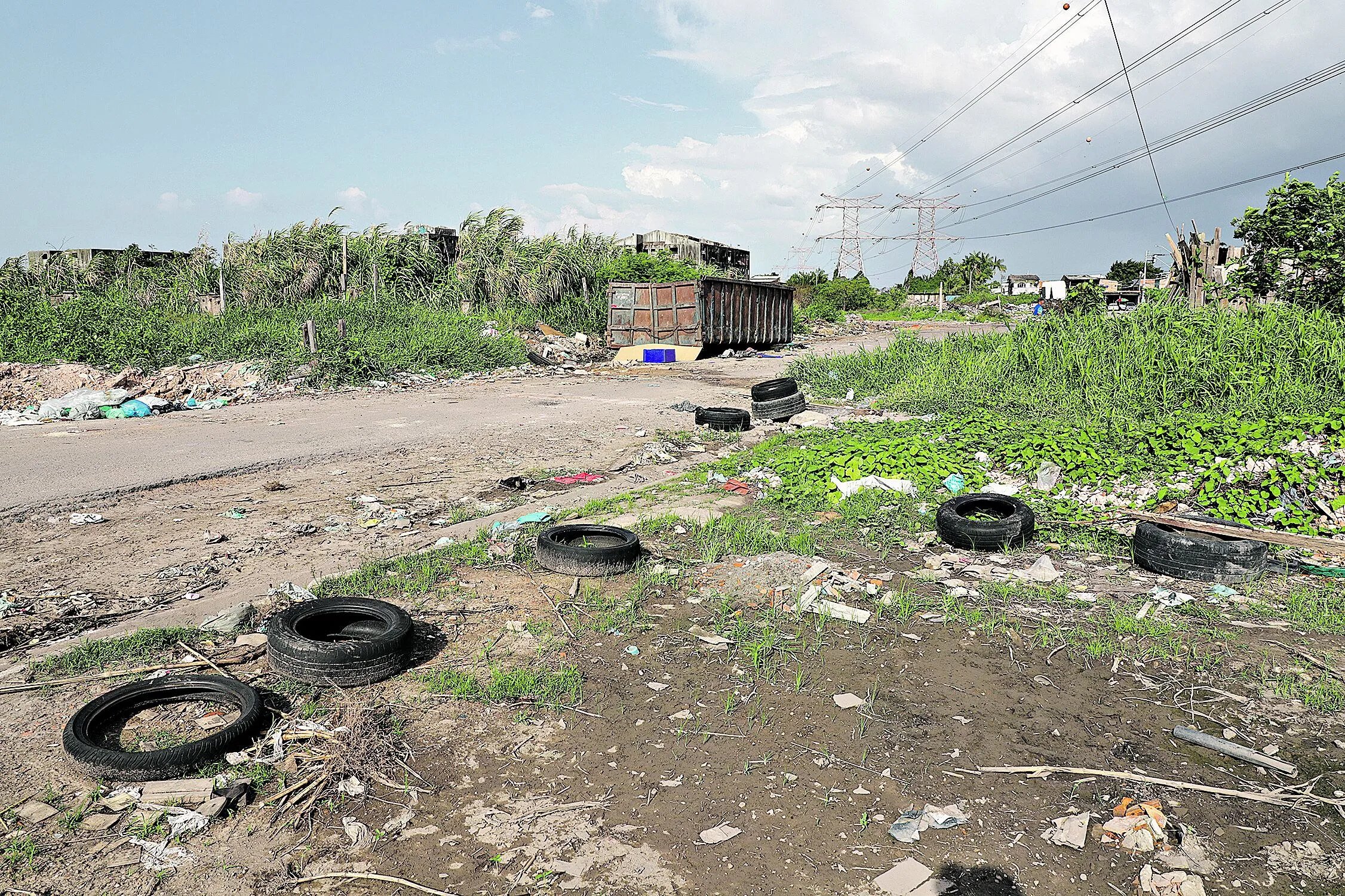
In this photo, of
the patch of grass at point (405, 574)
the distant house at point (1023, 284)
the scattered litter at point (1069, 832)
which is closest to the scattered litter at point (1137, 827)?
the scattered litter at point (1069, 832)

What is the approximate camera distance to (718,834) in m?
2.70

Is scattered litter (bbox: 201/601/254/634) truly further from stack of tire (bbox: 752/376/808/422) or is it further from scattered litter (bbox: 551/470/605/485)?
stack of tire (bbox: 752/376/808/422)

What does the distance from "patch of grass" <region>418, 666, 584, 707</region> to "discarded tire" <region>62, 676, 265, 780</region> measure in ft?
2.37

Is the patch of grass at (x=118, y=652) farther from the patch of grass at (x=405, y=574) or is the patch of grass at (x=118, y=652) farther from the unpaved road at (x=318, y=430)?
the unpaved road at (x=318, y=430)

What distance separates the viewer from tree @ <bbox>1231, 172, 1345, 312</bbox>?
31.9 ft

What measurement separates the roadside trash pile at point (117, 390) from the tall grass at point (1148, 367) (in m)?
9.78

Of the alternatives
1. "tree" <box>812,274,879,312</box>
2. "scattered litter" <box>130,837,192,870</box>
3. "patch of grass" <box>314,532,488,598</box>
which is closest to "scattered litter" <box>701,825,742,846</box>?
"scattered litter" <box>130,837,192,870</box>

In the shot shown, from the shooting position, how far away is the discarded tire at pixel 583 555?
5012 mm

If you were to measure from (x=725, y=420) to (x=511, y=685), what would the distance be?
698cm

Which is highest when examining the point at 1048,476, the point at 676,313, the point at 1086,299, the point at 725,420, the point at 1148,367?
the point at 1086,299

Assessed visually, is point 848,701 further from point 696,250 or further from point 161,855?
point 696,250

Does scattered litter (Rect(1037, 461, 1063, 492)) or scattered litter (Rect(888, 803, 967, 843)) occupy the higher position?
scattered litter (Rect(1037, 461, 1063, 492))

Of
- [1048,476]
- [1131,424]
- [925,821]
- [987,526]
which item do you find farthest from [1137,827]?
[1131,424]

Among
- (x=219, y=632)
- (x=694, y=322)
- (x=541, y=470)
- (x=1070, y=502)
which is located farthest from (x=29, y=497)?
(x=694, y=322)
